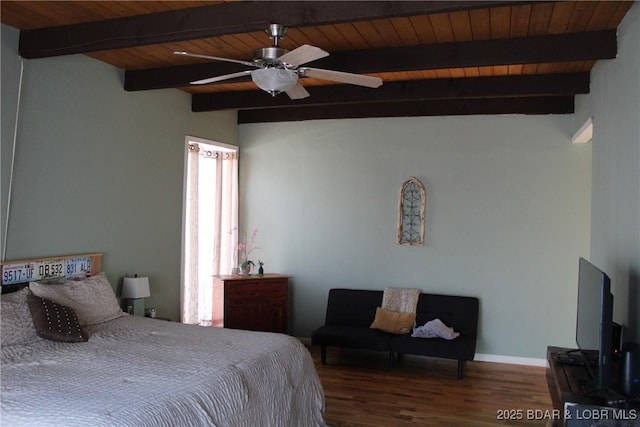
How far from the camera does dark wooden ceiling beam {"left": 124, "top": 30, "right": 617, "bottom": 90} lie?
3307 millimetres

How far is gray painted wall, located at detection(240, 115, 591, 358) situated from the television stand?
2.50m

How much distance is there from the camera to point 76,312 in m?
3.57

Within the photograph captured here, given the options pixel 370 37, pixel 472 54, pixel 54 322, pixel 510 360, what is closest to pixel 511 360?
pixel 510 360

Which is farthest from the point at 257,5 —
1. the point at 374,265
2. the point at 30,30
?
the point at 374,265

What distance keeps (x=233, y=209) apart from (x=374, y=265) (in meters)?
1.80

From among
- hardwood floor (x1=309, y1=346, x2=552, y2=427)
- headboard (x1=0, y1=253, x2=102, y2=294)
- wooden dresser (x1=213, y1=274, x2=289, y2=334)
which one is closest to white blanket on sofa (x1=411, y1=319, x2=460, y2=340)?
hardwood floor (x1=309, y1=346, x2=552, y2=427)

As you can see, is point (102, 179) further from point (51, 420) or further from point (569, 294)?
point (569, 294)

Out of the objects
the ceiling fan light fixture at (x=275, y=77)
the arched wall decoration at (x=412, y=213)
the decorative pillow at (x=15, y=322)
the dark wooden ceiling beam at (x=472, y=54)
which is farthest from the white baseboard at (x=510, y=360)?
the decorative pillow at (x=15, y=322)

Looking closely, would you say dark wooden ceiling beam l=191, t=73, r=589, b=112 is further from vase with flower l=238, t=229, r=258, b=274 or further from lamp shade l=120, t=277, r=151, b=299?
lamp shade l=120, t=277, r=151, b=299

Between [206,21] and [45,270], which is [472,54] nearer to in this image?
[206,21]

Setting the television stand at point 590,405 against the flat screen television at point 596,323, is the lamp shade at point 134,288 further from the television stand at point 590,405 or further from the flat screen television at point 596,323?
the flat screen television at point 596,323

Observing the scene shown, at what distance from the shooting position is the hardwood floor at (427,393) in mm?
3814

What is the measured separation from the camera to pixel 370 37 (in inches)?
140

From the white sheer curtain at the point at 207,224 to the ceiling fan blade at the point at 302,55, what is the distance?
2.97 meters
